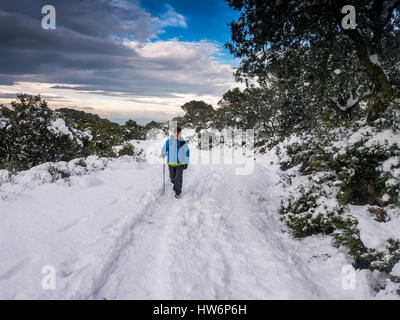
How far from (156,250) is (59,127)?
39.6 ft

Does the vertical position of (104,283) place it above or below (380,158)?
below

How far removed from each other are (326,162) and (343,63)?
484cm

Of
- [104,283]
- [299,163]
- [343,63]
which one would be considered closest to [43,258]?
[104,283]

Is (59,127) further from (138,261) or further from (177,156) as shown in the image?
(138,261)

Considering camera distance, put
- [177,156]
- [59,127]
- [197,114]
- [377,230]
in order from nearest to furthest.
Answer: [377,230]
[177,156]
[59,127]
[197,114]

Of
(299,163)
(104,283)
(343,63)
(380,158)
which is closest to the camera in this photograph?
(104,283)

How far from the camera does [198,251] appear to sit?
3.97m

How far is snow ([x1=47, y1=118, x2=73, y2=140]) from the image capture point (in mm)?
12383

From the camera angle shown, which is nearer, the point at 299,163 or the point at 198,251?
the point at 198,251

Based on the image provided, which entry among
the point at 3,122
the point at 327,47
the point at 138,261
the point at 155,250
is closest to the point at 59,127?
the point at 3,122

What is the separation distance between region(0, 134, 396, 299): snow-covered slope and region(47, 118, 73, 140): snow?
7056 millimetres

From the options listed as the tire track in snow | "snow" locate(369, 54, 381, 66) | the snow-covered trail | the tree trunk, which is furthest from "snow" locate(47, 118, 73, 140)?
"snow" locate(369, 54, 381, 66)

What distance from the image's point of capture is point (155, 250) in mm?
3975
